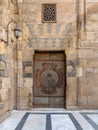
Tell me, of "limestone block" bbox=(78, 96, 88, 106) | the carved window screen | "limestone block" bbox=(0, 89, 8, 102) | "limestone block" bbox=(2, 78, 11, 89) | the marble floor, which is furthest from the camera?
the carved window screen

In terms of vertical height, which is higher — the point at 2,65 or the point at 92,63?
the point at 92,63

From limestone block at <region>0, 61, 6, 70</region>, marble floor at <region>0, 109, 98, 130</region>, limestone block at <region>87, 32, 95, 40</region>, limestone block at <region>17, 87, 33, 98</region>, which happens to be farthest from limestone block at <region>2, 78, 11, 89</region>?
limestone block at <region>87, 32, 95, 40</region>

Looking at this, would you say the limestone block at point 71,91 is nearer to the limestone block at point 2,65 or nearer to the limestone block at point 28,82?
the limestone block at point 28,82

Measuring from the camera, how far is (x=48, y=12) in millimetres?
8016

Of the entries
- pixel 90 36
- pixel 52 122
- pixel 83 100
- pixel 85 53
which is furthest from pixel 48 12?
pixel 52 122

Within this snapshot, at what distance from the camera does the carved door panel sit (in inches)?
319

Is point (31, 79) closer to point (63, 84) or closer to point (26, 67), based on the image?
point (26, 67)

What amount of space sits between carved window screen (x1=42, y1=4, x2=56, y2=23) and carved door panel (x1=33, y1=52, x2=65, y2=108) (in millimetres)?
1115

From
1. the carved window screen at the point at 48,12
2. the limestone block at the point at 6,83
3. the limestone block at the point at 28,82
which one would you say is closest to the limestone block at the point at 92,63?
the carved window screen at the point at 48,12

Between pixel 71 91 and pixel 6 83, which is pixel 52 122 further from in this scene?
pixel 71 91

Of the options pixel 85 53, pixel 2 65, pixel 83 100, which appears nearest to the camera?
pixel 2 65

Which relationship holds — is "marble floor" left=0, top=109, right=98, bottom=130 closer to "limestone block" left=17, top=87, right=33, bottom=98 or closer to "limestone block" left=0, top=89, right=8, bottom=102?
"limestone block" left=0, top=89, right=8, bottom=102

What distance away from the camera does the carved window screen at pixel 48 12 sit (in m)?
7.99

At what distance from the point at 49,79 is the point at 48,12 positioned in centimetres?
220
